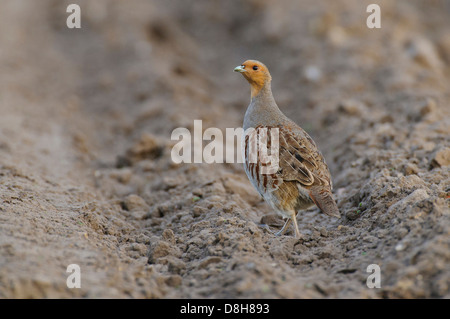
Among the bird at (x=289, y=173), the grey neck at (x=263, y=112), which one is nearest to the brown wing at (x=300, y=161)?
the bird at (x=289, y=173)

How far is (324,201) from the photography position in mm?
4633

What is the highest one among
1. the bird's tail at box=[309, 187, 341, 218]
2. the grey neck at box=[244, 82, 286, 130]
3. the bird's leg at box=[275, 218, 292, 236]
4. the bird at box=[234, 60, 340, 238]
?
the grey neck at box=[244, 82, 286, 130]

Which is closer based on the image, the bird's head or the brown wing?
the brown wing

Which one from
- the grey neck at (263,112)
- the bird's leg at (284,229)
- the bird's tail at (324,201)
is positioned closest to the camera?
the bird's tail at (324,201)

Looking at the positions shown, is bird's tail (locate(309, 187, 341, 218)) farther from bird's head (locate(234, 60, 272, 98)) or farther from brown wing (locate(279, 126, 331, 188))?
bird's head (locate(234, 60, 272, 98))

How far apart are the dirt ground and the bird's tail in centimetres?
27

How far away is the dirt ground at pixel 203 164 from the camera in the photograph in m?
3.75

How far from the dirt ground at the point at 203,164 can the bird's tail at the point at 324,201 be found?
27 cm

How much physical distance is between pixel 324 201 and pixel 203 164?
2423mm

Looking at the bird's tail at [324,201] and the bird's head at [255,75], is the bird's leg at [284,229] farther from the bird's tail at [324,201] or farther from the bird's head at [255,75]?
the bird's head at [255,75]

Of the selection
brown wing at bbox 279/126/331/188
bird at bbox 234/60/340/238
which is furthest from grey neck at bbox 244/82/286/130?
brown wing at bbox 279/126/331/188

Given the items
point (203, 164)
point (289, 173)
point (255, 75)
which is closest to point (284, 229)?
point (289, 173)

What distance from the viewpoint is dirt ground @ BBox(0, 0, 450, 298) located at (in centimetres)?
375

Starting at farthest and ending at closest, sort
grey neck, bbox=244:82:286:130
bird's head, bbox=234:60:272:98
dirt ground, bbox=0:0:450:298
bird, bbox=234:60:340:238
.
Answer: bird's head, bbox=234:60:272:98
grey neck, bbox=244:82:286:130
bird, bbox=234:60:340:238
dirt ground, bbox=0:0:450:298
